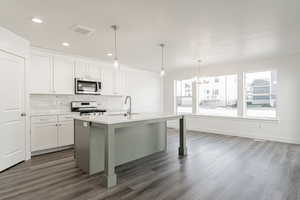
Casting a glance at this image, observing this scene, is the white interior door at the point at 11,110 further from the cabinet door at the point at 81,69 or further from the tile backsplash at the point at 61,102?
the cabinet door at the point at 81,69

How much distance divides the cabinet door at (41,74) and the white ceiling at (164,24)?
348 mm

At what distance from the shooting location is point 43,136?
3.85m

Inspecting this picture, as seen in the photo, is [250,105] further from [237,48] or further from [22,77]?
[22,77]

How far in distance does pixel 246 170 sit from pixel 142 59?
12.8 feet

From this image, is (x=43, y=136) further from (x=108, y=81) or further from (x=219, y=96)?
(x=219, y=96)

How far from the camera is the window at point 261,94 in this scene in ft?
16.7

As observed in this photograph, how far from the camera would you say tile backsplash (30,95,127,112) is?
13.8 feet

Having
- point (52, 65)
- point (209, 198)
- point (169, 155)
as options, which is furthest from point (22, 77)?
point (209, 198)

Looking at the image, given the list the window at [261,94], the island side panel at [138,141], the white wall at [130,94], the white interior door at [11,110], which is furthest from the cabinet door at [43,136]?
the window at [261,94]

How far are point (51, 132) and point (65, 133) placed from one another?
1.06 ft

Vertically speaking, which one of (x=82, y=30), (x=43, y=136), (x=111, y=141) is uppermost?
(x=82, y=30)

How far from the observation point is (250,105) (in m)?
5.48

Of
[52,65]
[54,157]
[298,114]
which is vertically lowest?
[54,157]

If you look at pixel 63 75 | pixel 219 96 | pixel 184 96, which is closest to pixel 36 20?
pixel 63 75
